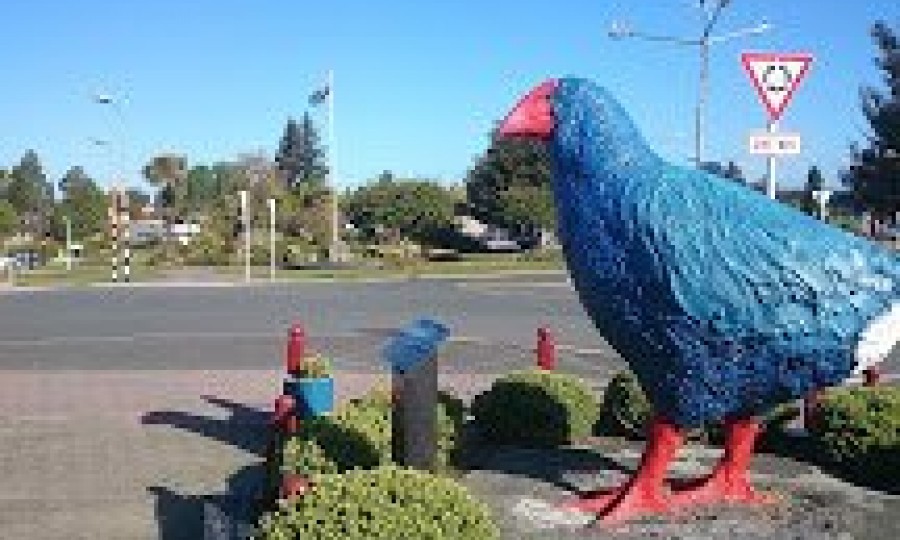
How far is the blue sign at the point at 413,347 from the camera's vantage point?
7055 mm

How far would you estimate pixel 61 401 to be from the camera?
578 inches

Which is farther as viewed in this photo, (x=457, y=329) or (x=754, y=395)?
(x=457, y=329)

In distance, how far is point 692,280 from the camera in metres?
7.61

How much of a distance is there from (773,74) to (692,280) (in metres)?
3.62

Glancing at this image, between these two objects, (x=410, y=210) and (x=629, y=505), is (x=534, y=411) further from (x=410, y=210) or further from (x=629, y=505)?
(x=410, y=210)

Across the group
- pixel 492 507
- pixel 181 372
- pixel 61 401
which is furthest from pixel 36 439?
pixel 492 507

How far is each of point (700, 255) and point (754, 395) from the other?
94 cm

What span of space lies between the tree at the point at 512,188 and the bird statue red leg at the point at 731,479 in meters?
49.9

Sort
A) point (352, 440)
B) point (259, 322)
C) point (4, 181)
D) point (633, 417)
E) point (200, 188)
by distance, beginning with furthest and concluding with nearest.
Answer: point (200, 188) → point (4, 181) → point (259, 322) → point (633, 417) → point (352, 440)

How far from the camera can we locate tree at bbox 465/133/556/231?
5931 cm

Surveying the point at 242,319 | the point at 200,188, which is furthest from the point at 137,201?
the point at 242,319

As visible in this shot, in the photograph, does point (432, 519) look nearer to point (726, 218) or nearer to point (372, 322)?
point (726, 218)

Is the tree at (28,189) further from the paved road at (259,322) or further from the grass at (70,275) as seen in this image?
the paved road at (259,322)

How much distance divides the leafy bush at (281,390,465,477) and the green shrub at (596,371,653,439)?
163 cm
